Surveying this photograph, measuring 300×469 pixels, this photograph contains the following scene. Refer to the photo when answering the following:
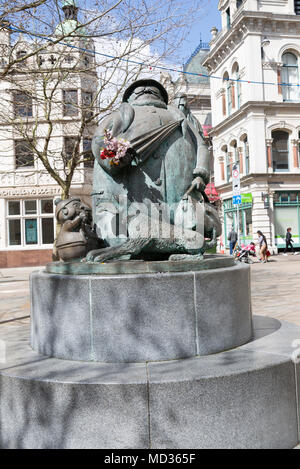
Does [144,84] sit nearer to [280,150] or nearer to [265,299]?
[265,299]

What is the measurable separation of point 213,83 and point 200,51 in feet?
46.5

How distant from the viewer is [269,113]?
90.4ft

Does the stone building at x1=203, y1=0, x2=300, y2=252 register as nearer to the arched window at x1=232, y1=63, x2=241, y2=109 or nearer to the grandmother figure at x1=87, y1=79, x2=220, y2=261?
the arched window at x1=232, y1=63, x2=241, y2=109

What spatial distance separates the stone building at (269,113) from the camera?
26984 millimetres

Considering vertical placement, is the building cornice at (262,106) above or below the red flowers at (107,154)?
above

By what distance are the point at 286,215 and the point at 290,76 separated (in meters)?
9.80

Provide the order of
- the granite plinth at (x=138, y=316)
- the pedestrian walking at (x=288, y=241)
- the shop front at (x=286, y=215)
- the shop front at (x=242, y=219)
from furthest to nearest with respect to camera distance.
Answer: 1. the shop front at (x=242, y=219)
2. the shop front at (x=286, y=215)
3. the pedestrian walking at (x=288, y=241)
4. the granite plinth at (x=138, y=316)

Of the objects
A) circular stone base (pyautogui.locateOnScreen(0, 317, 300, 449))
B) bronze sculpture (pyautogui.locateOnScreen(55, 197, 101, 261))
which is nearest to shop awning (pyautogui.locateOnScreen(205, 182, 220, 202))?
bronze sculpture (pyautogui.locateOnScreen(55, 197, 101, 261))

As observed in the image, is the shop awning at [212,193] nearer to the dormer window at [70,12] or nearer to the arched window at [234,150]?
the arched window at [234,150]

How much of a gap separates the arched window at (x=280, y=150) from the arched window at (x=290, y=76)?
8.18 ft

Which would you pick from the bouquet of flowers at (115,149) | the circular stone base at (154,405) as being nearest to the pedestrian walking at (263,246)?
the bouquet of flowers at (115,149)

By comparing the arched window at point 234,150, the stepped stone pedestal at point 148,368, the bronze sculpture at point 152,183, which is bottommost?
the stepped stone pedestal at point 148,368

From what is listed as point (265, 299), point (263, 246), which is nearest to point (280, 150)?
point (263, 246)

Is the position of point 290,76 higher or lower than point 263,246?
higher
